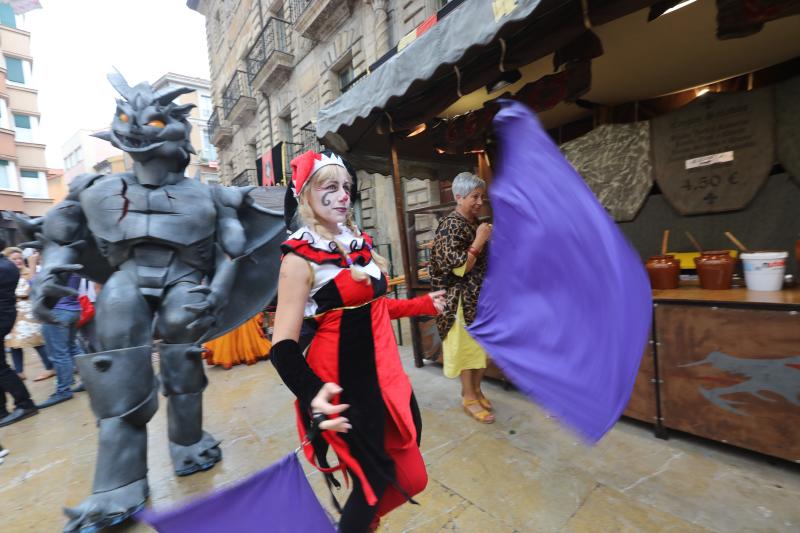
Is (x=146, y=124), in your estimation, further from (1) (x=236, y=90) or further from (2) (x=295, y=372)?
(1) (x=236, y=90)

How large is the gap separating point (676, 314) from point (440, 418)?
1831 mm

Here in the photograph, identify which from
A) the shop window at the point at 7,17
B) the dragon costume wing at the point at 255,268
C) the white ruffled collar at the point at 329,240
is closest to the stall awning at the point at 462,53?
the dragon costume wing at the point at 255,268

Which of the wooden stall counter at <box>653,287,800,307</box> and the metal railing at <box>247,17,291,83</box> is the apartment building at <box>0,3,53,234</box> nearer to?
the metal railing at <box>247,17,291,83</box>

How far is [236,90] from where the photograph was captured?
61.8ft

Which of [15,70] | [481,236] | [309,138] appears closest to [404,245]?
[481,236]

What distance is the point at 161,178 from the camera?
2.44m

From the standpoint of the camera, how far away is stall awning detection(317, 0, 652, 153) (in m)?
2.31

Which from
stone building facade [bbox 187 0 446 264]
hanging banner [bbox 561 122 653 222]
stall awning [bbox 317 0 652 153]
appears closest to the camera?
stall awning [bbox 317 0 652 153]

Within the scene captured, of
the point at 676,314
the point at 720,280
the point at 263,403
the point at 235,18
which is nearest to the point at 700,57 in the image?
the point at 720,280

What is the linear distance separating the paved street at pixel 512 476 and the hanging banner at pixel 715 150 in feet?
9.24

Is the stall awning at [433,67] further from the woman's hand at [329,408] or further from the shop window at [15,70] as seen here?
the shop window at [15,70]

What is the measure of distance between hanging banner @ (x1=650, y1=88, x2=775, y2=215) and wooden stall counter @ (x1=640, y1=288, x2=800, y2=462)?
2.12 m

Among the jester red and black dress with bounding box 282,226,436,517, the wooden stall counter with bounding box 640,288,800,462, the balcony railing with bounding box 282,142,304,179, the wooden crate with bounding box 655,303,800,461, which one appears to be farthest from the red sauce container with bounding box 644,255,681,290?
the balcony railing with bounding box 282,142,304,179

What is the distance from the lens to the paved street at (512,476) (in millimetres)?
1818
